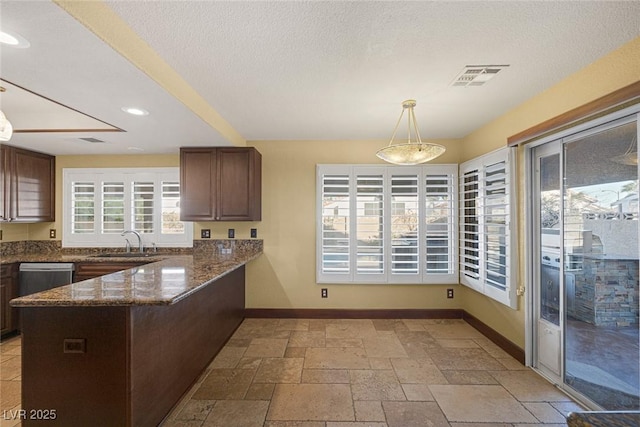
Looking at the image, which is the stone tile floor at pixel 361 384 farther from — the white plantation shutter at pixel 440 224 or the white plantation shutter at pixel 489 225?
the white plantation shutter at pixel 440 224

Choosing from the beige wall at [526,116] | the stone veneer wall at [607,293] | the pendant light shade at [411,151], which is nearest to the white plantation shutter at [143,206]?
the pendant light shade at [411,151]

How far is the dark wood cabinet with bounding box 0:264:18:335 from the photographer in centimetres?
325

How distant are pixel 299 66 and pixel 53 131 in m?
2.94

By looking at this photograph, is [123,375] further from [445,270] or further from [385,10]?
[445,270]

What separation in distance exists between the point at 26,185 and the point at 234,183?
280 cm

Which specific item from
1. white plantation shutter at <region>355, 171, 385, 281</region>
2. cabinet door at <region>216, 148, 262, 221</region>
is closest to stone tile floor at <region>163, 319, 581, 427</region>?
white plantation shutter at <region>355, 171, 385, 281</region>

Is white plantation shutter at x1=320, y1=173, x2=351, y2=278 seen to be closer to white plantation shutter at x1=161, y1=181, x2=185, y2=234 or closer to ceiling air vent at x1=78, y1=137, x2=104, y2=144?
white plantation shutter at x1=161, y1=181, x2=185, y2=234

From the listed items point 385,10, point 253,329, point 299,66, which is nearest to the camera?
point 385,10

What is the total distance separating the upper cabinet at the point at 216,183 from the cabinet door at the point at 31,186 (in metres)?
2.10

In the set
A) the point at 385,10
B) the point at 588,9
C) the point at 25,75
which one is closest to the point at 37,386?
the point at 25,75

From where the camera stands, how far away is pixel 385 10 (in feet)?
4.89

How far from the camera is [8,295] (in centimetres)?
331

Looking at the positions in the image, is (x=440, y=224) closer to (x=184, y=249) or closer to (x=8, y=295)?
(x=184, y=249)

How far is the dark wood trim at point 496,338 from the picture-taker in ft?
9.27
